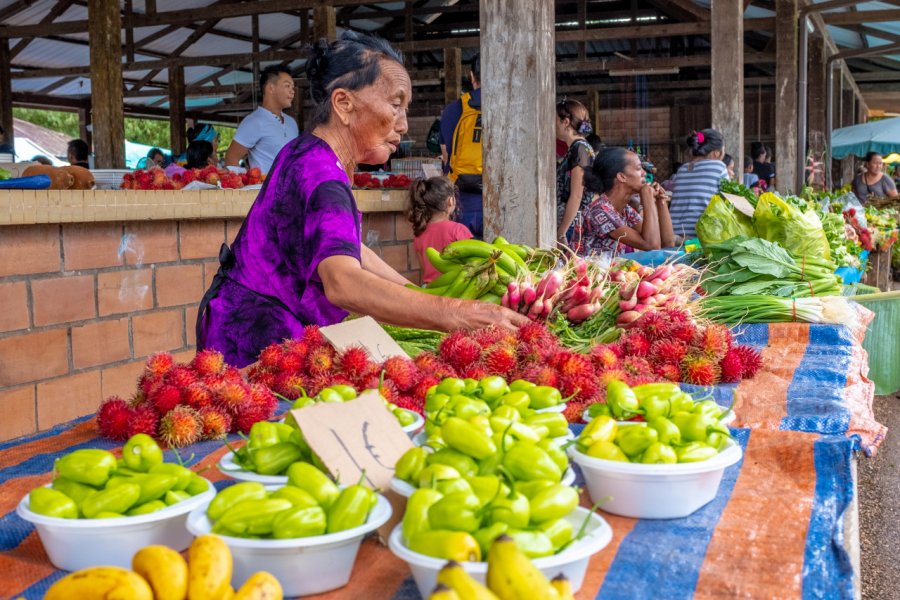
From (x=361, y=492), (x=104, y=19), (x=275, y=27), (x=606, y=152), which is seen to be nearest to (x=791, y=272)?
(x=606, y=152)

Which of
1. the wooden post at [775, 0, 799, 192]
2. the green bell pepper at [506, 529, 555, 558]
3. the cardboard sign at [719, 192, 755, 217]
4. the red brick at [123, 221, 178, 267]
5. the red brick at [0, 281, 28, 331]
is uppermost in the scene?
the wooden post at [775, 0, 799, 192]

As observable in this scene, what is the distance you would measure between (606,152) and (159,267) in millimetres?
2768

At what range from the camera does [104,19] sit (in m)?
7.32

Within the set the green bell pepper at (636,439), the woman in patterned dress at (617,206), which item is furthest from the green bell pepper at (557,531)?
the woman in patterned dress at (617,206)

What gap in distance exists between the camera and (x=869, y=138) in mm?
16141

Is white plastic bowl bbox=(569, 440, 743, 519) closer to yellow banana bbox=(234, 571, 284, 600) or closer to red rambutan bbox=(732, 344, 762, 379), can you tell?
yellow banana bbox=(234, 571, 284, 600)

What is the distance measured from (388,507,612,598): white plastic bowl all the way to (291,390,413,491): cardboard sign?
19cm

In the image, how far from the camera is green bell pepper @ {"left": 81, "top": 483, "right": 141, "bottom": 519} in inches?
41.8

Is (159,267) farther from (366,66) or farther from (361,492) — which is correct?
(361,492)

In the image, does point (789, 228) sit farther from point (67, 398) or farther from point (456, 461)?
point (456, 461)

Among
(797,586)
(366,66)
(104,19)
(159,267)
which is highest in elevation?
(104,19)

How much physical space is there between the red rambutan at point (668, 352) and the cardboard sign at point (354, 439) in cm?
104

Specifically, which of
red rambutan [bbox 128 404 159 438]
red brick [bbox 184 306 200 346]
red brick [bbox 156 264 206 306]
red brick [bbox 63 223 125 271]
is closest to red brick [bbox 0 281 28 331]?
red brick [bbox 63 223 125 271]

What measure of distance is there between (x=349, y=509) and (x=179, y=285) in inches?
106
